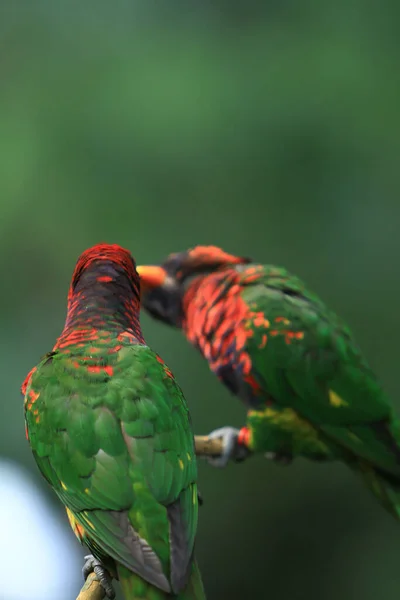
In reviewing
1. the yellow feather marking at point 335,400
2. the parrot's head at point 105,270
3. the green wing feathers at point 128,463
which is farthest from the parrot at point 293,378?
the green wing feathers at point 128,463

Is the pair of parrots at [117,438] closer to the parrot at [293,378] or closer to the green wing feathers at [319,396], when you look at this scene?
the parrot at [293,378]

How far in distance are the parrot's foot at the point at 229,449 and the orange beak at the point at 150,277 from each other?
0.40 m

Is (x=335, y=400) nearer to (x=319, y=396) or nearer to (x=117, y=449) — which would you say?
(x=319, y=396)

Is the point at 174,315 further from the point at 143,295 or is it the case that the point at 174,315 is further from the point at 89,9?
the point at 89,9

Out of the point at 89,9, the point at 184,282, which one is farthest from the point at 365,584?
the point at 89,9

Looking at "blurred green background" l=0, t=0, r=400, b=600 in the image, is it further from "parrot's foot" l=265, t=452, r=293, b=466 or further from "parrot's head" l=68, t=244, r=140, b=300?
"parrot's head" l=68, t=244, r=140, b=300

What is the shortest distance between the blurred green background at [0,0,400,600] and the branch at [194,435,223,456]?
2.36ft

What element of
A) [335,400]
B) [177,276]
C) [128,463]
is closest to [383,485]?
[335,400]

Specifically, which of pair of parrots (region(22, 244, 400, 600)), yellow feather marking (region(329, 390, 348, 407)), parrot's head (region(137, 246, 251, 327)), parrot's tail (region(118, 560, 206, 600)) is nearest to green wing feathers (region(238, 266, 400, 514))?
yellow feather marking (region(329, 390, 348, 407))

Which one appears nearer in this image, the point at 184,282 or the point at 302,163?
the point at 184,282

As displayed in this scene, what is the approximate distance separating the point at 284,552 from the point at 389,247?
125cm

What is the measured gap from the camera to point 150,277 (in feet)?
5.15

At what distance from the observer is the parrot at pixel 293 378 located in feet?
5.02

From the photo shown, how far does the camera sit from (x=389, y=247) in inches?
99.0
